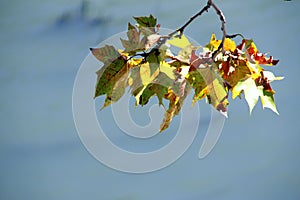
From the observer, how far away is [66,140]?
1.87 metres

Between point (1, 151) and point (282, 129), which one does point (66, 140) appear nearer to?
point (1, 151)

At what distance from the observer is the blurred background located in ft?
6.03

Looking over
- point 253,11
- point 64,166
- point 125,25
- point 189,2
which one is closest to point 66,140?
point 64,166

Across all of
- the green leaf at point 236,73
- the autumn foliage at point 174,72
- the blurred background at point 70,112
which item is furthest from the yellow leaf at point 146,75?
the blurred background at point 70,112

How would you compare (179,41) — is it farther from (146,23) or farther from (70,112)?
(70,112)

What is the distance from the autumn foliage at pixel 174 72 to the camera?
25.6 inches

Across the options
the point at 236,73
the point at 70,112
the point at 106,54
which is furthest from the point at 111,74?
the point at 70,112

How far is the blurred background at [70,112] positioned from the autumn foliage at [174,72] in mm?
1189

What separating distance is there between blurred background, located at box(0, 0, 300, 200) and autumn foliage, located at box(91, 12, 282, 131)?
1.19m

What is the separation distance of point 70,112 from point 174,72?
4.16 ft

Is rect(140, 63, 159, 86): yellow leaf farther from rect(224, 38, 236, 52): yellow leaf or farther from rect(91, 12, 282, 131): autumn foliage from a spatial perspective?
rect(224, 38, 236, 52): yellow leaf

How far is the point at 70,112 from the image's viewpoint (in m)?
1.88

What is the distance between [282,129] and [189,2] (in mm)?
652

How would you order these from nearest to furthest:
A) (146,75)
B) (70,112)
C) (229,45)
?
(146,75)
(229,45)
(70,112)
